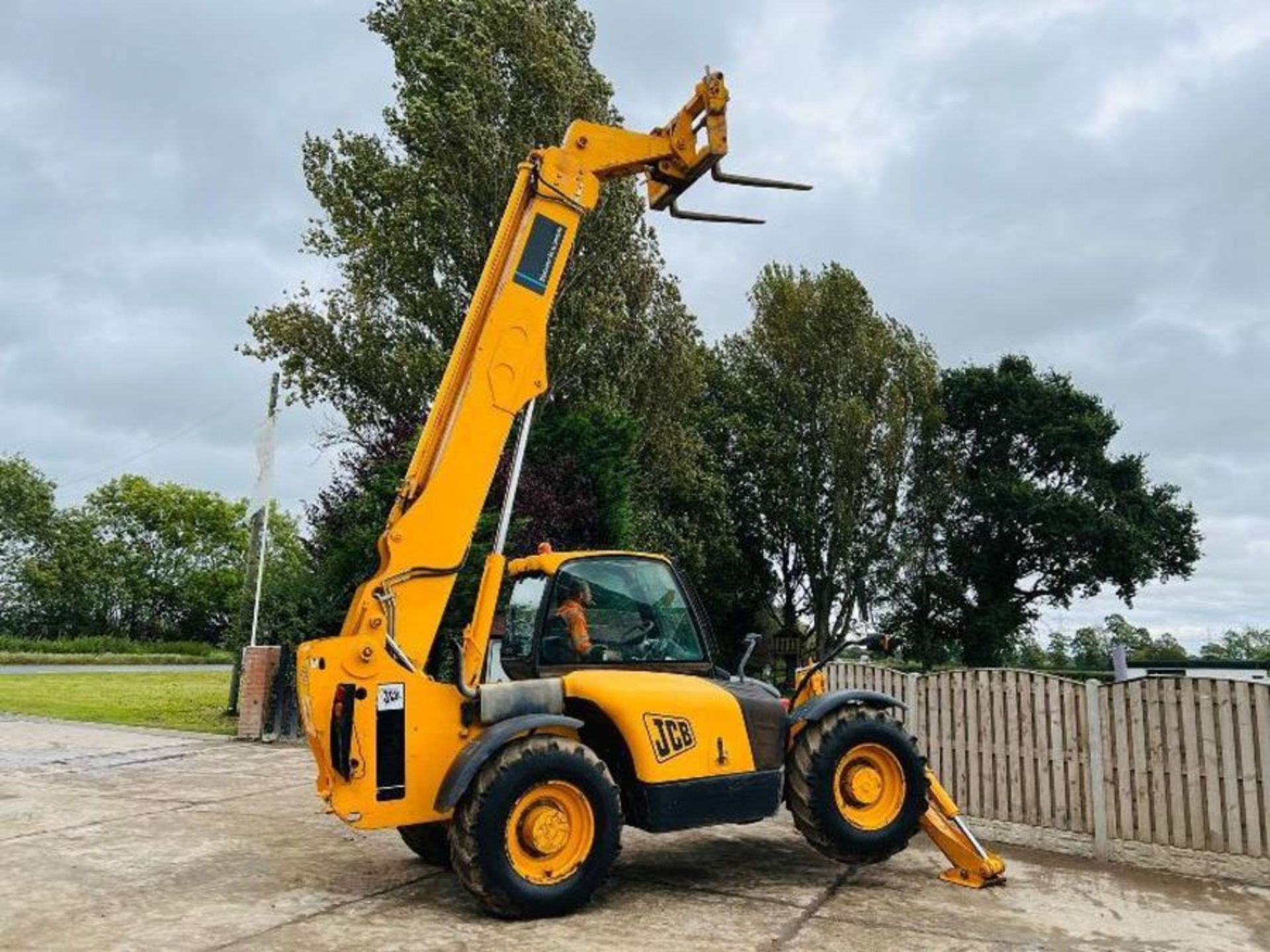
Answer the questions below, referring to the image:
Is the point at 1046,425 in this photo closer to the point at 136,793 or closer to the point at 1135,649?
the point at 1135,649

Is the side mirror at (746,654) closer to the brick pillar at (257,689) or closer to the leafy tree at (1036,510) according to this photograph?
the brick pillar at (257,689)

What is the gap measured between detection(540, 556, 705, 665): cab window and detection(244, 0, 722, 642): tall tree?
9.44 meters

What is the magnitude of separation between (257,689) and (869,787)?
987 centimetres

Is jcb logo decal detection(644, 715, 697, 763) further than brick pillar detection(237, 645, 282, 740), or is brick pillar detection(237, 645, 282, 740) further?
brick pillar detection(237, 645, 282, 740)

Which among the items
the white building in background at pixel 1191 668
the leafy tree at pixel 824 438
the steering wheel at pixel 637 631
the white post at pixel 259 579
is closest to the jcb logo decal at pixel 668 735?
the steering wheel at pixel 637 631

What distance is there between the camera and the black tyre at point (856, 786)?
19.3 feet

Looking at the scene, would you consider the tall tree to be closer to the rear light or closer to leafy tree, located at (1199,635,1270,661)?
the rear light

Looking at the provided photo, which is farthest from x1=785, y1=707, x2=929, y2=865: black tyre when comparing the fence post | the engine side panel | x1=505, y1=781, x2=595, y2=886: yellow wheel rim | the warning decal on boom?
the warning decal on boom

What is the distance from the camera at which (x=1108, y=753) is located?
708 cm

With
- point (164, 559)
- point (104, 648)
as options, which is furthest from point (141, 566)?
point (104, 648)

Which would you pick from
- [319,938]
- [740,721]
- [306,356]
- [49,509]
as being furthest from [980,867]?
[49,509]

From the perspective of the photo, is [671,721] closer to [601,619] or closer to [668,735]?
[668,735]

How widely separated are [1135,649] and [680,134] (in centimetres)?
5167

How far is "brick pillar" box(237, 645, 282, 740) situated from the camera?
13.3 m
